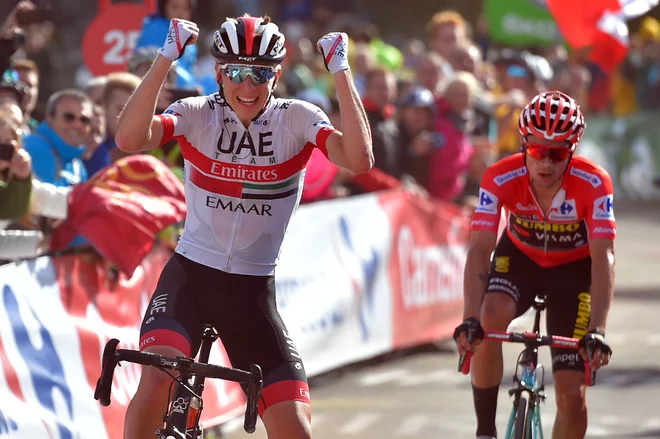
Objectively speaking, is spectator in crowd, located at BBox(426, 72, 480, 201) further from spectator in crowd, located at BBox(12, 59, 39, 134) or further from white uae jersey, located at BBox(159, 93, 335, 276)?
white uae jersey, located at BBox(159, 93, 335, 276)

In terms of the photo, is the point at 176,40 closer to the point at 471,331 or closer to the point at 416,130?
the point at 471,331

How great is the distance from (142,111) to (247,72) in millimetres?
468

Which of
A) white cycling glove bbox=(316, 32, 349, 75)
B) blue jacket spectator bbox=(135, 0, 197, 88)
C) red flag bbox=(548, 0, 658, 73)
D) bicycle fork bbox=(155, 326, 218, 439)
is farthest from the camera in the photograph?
red flag bbox=(548, 0, 658, 73)

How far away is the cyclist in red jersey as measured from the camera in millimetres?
6621

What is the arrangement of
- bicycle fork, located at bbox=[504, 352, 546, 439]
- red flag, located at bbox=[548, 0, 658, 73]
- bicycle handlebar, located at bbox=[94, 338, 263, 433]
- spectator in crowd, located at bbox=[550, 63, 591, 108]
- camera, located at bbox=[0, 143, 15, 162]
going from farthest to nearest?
spectator in crowd, located at bbox=[550, 63, 591, 108]
red flag, located at bbox=[548, 0, 658, 73]
camera, located at bbox=[0, 143, 15, 162]
bicycle fork, located at bbox=[504, 352, 546, 439]
bicycle handlebar, located at bbox=[94, 338, 263, 433]

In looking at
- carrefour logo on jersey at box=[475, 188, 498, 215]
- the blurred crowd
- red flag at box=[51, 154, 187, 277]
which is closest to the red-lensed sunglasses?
carrefour logo on jersey at box=[475, 188, 498, 215]

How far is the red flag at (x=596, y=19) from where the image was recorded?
13141mm

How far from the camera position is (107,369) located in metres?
5.07

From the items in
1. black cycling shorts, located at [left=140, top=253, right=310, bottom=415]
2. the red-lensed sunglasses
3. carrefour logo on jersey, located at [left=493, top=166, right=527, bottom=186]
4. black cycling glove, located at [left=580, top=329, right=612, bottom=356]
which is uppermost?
the red-lensed sunglasses

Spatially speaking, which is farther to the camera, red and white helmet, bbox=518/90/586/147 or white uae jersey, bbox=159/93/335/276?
red and white helmet, bbox=518/90/586/147

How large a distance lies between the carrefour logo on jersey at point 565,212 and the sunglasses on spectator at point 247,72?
77.2 inches

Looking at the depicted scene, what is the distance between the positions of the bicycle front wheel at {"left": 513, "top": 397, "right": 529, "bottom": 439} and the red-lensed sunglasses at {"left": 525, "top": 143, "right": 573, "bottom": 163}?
1164 mm

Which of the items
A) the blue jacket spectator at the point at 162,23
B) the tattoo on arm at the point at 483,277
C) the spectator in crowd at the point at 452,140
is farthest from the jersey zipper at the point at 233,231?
the spectator in crowd at the point at 452,140

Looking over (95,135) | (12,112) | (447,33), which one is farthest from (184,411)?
(447,33)
